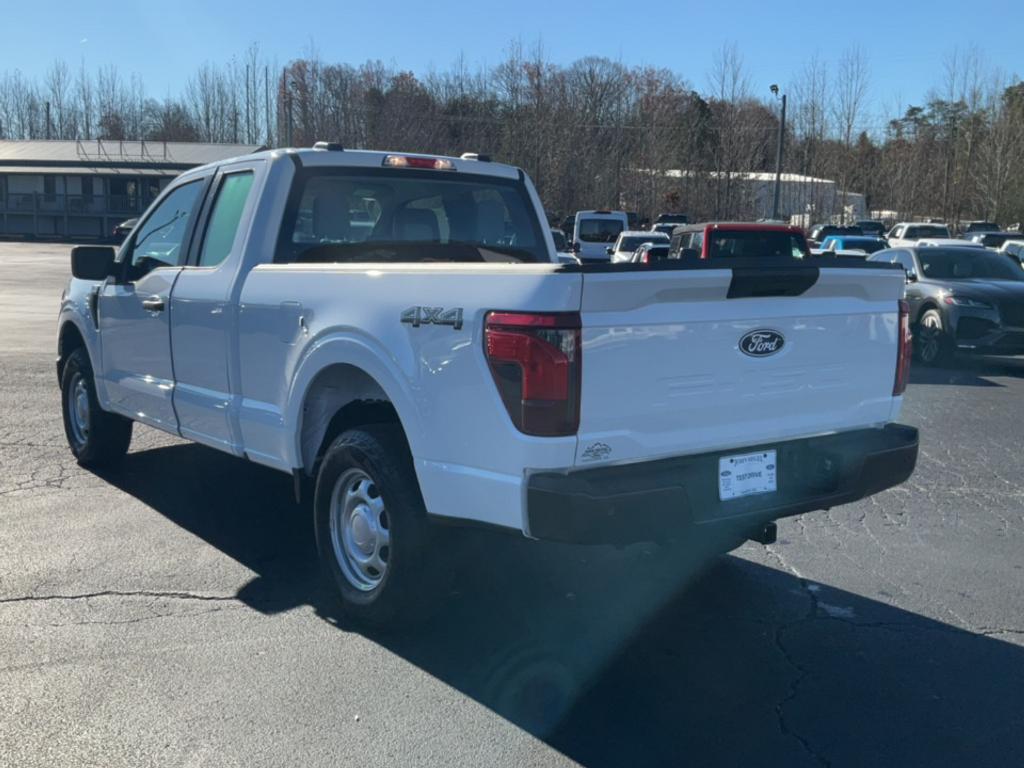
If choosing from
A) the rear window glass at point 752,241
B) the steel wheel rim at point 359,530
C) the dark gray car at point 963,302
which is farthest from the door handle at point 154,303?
the rear window glass at point 752,241

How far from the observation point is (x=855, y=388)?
450cm

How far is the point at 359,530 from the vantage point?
15.2ft

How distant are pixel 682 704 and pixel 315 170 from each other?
3.30 metres

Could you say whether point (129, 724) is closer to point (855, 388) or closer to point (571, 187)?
point (855, 388)

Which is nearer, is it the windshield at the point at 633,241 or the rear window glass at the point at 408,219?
the rear window glass at the point at 408,219

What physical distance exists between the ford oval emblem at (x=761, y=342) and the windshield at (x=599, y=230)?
26.9 m

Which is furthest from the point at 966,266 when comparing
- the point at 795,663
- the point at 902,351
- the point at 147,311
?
the point at 147,311

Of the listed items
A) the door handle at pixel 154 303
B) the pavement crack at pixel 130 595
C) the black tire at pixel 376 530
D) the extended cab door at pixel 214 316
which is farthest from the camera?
the door handle at pixel 154 303

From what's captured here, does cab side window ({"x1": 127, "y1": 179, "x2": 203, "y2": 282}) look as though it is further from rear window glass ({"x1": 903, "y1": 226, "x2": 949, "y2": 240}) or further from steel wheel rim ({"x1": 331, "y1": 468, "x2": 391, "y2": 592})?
rear window glass ({"x1": 903, "y1": 226, "x2": 949, "y2": 240})

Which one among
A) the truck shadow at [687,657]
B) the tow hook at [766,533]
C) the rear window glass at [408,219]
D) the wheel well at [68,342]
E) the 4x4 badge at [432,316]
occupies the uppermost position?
the rear window glass at [408,219]

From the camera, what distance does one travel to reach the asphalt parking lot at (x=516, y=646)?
3.66 metres

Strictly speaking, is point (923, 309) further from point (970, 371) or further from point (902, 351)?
point (902, 351)

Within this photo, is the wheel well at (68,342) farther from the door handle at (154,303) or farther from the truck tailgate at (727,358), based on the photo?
the truck tailgate at (727,358)

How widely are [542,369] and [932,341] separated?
38.8ft
